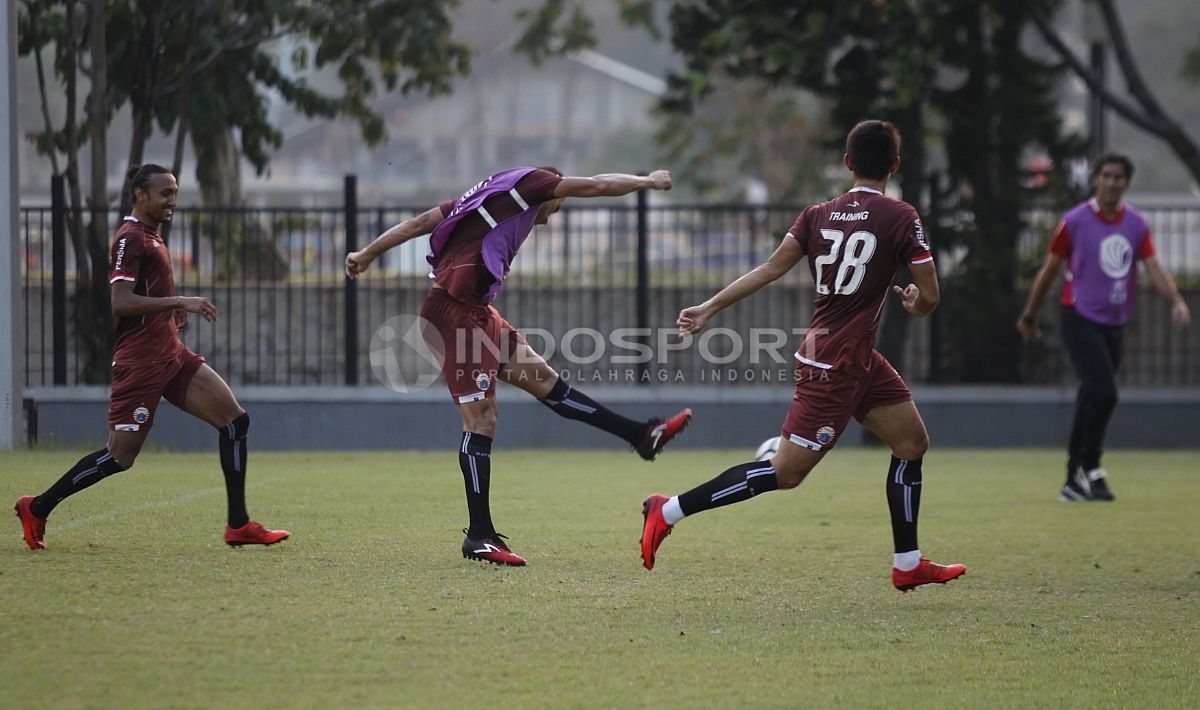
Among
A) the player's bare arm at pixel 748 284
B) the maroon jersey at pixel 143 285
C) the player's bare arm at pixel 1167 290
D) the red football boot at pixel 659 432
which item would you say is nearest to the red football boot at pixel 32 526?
the maroon jersey at pixel 143 285

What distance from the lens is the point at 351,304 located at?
Result: 45.7 feet

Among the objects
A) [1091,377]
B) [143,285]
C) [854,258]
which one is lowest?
[1091,377]

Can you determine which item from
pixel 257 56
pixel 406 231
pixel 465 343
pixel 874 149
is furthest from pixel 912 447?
pixel 257 56

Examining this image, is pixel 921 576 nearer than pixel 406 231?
Yes

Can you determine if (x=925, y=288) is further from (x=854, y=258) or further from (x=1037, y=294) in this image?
(x=1037, y=294)

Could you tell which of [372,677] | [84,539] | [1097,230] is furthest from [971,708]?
[1097,230]

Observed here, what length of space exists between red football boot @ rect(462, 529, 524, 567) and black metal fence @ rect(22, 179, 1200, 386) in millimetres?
7202

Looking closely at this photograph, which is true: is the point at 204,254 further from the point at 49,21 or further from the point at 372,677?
the point at 372,677

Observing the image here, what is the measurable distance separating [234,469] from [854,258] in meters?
3.01

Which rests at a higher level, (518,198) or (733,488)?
(518,198)

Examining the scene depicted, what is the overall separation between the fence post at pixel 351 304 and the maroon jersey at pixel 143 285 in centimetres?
683

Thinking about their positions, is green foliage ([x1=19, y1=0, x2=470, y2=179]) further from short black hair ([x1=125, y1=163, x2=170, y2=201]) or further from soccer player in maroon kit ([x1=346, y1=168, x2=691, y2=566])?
soccer player in maroon kit ([x1=346, y1=168, x2=691, y2=566])

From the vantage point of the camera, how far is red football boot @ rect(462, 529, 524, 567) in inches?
261

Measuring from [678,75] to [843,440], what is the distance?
13.6ft
